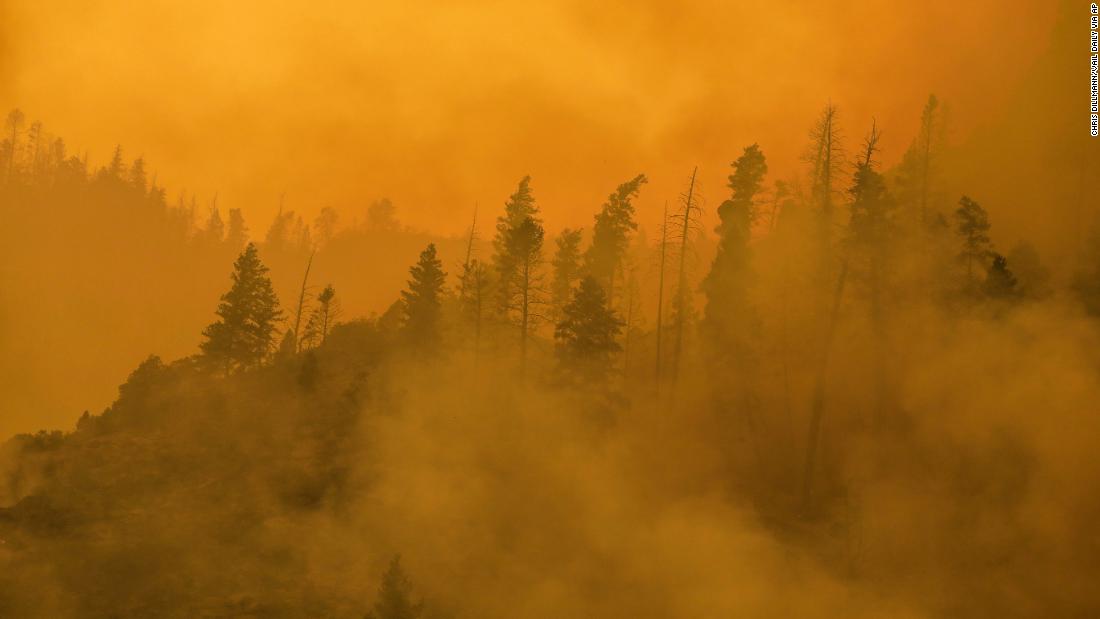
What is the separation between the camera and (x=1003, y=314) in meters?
29.7

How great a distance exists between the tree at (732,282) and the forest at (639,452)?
151 millimetres

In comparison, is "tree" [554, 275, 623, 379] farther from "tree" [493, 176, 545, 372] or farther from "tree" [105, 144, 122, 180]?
"tree" [105, 144, 122, 180]

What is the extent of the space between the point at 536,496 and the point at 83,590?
17137 mm

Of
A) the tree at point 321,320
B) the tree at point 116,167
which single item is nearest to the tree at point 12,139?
the tree at point 116,167

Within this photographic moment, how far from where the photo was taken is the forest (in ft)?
78.3

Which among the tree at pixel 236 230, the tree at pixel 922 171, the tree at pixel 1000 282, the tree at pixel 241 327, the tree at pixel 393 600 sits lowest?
the tree at pixel 393 600

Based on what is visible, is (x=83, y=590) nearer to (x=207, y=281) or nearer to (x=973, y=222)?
(x=973, y=222)

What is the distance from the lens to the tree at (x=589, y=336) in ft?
106

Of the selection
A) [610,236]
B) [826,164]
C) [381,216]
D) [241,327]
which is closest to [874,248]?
[826,164]

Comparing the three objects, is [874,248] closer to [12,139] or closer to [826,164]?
[826,164]

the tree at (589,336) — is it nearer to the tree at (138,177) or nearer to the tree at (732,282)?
the tree at (732,282)

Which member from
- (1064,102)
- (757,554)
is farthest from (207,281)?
(1064,102)

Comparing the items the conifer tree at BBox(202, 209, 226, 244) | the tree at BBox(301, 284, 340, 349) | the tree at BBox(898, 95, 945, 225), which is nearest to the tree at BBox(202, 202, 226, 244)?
the conifer tree at BBox(202, 209, 226, 244)

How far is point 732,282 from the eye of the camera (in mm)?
35938
